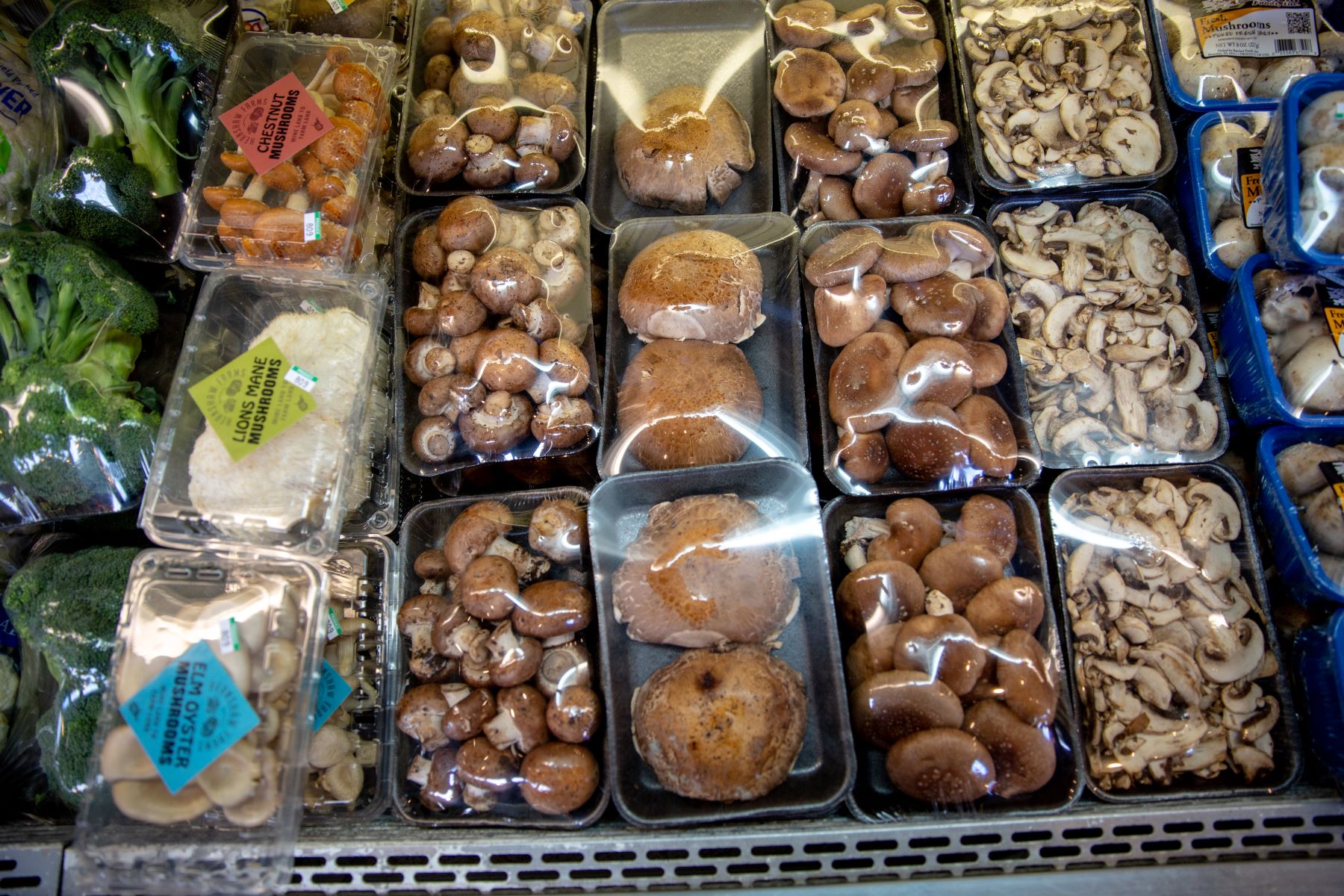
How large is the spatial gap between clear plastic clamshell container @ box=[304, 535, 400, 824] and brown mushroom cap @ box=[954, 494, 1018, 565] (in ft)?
5.33

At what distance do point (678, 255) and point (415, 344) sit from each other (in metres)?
0.86

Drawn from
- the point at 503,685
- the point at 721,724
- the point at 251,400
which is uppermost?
the point at 251,400

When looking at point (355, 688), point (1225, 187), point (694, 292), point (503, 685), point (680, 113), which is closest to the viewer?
point (503, 685)

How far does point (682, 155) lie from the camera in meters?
2.73

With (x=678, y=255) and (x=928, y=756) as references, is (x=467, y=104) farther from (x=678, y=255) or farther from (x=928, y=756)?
(x=928, y=756)

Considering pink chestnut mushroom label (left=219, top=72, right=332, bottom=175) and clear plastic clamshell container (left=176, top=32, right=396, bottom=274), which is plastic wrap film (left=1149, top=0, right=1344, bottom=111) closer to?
clear plastic clamshell container (left=176, top=32, right=396, bottom=274)

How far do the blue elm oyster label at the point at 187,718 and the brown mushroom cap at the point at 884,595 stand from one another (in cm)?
150

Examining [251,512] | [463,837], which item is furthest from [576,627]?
[251,512]

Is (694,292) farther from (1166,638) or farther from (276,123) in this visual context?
(1166,638)

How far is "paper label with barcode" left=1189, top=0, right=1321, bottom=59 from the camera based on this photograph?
2.73 metres

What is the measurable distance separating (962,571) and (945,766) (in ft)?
1.66

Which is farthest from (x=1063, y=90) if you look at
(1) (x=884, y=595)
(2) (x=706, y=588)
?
(2) (x=706, y=588)

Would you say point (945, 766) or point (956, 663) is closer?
point (945, 766)

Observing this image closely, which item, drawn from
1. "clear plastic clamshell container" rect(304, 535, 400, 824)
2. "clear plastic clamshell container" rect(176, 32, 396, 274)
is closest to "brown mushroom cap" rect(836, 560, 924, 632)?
"clear plastic clamshell container" rect(304, 535, 400, 824)
